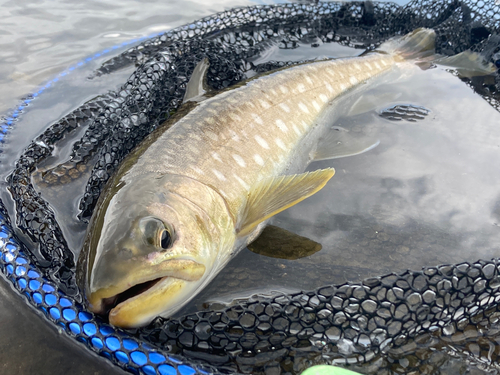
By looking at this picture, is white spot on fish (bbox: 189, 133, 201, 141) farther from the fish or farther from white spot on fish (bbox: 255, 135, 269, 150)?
white spot on fish (bbox: 255, 135, 269, 150)

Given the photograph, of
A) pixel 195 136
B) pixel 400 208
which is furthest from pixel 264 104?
pixel 400 208

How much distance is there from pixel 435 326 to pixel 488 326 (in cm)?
37

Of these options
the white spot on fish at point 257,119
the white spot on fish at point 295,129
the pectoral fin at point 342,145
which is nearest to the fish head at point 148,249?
the white spot on fish at point 257,119

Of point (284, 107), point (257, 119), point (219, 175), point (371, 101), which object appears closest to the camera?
point (219, 175)

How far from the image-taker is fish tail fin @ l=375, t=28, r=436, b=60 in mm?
4945

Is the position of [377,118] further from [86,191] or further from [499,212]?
[86,191]

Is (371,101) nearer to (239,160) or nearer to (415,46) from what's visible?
(415,46)

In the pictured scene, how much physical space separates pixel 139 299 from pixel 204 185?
36.4 inches

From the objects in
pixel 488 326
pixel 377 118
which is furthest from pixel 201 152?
pixel 377 118

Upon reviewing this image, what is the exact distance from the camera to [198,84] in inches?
142

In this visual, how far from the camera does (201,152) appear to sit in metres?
2.67

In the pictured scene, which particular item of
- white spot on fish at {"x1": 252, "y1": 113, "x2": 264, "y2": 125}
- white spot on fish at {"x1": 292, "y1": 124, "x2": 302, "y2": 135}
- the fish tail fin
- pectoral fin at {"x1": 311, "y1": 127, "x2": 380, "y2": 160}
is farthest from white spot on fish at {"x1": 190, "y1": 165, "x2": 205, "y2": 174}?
the fish tail fin

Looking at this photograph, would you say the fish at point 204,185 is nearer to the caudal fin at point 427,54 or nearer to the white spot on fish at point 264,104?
the white spot on fish at point 264,104

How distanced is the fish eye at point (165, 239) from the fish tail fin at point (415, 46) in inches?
174
